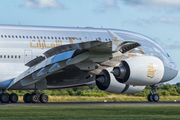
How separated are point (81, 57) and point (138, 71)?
123 inches

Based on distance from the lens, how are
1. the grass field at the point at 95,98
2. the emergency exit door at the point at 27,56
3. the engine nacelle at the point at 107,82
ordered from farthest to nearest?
1. the grass field at the point at 95,98
2. the emergency exit door at the point at 27,56
3. the engine nacelle at the point at 107,82

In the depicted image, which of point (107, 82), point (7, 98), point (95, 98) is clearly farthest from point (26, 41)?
point (95, 98)

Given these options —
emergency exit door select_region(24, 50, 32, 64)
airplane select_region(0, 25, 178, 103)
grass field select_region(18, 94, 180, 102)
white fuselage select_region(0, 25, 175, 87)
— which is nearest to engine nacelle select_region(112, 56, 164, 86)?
airplane select_region(0, 25, 178, 103)

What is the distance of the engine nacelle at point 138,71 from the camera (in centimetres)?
1686

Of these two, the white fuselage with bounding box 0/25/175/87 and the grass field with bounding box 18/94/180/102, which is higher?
the white fuselage with bounding box 0/25/175/87

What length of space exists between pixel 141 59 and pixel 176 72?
652 cm

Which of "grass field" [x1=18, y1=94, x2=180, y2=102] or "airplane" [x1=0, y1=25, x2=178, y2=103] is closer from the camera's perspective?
"airplane" [x1=0, y1=25, x2=178, y2=103]

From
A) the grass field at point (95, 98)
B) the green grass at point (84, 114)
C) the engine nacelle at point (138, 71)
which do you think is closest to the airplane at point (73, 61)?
the engine nacelle at point (138, 71)

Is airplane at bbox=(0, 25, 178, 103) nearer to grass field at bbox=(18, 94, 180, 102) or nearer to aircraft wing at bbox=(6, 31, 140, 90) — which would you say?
aircraft wing at bbox=(6, 31, 140, 90)

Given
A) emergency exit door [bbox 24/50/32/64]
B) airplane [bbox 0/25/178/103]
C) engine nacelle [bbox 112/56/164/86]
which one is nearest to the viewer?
airplane [bbox 0/25/178/103]

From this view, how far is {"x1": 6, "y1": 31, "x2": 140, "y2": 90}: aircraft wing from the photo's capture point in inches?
571

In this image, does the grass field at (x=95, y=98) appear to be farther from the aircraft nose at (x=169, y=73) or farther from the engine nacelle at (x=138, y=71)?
the engine nacelle at (x=138, y=71)

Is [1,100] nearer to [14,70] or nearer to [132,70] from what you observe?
[14,70]

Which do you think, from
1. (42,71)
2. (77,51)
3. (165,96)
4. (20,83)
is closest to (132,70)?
(77,51)
